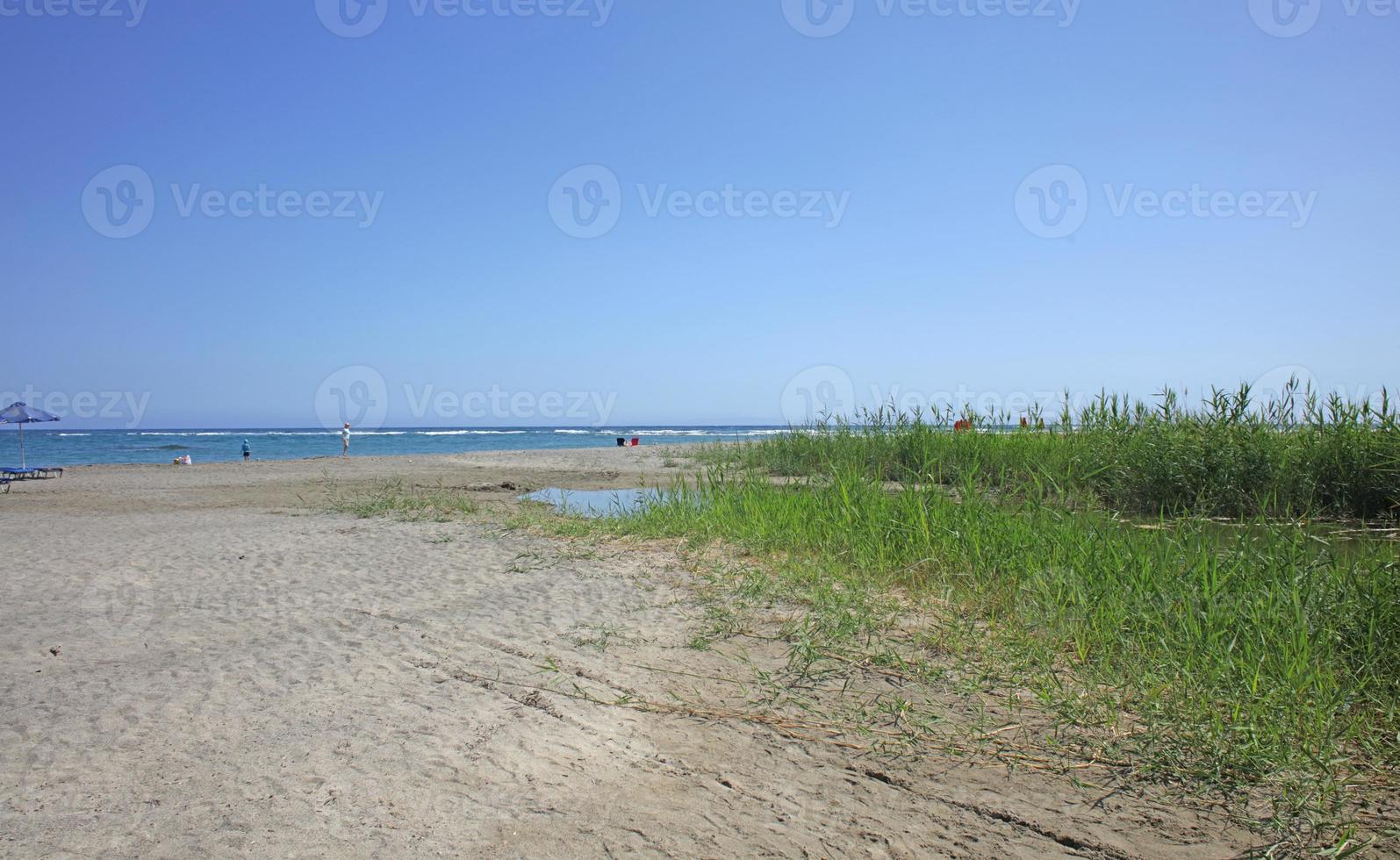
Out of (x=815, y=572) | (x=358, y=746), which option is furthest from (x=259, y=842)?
(x=815, y=572)

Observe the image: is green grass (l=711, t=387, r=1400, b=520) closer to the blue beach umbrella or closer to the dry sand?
the dry sand

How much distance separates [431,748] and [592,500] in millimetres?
10090

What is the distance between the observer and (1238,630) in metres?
3.73

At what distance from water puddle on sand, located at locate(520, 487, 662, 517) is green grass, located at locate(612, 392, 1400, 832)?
136cm

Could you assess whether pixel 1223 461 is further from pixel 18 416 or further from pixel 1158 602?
pixel 18 416

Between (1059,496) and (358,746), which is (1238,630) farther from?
(358,746)

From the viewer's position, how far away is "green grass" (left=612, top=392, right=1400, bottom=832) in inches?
117

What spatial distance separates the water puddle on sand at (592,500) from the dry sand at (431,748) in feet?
12.7

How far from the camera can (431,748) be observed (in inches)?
122

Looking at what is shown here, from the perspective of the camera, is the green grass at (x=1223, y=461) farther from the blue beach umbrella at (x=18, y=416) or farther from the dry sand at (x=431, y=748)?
the blue beach umbrella at (x=18, y=416)

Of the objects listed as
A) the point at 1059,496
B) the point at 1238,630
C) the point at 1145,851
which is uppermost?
the point at 1059,496

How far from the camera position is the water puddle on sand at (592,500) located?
10117 millimetres

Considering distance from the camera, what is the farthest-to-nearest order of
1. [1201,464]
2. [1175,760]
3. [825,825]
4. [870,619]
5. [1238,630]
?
[1201,464] → [870,619] → [1238,630] → [1175,760] → [825,825]

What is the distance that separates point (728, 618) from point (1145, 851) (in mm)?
2795
